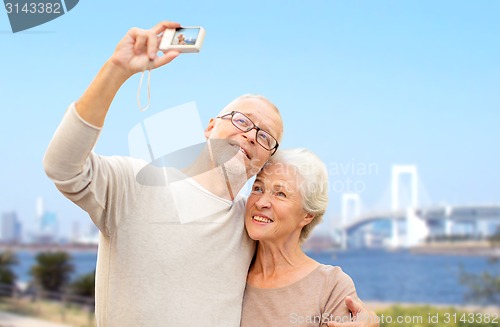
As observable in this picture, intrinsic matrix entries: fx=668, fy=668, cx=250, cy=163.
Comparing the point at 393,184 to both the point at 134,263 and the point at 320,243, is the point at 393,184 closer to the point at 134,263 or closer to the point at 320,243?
the point at 320,243

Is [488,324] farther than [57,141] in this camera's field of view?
Yes

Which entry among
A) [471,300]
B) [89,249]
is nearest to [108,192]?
[471,300]

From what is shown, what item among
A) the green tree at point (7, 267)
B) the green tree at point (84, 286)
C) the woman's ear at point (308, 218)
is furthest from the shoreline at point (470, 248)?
the woman's ear at point (308, 218)

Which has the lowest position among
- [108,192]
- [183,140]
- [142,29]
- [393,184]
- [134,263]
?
[134,263]

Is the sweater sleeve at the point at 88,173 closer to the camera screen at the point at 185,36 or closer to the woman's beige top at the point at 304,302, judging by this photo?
the camera screen at the point at 185,36

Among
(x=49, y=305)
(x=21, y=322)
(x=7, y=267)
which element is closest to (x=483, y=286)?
(x=21, y=322)

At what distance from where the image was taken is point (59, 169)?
1.40 meters

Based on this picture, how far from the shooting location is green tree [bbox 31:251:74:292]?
35.8ft

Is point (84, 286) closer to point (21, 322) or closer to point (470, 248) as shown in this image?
point (21, 322)

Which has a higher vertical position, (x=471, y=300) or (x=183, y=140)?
(x=183, y=140)

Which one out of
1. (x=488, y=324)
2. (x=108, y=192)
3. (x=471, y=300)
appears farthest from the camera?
(x=471, y=300)

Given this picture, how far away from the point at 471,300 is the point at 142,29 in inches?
263

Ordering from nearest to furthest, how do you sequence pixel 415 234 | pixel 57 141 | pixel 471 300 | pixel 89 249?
pixel 57 141 < pixel 471 300 < pixel 89 249 < pixel 415 234

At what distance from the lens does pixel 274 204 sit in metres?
1.81
